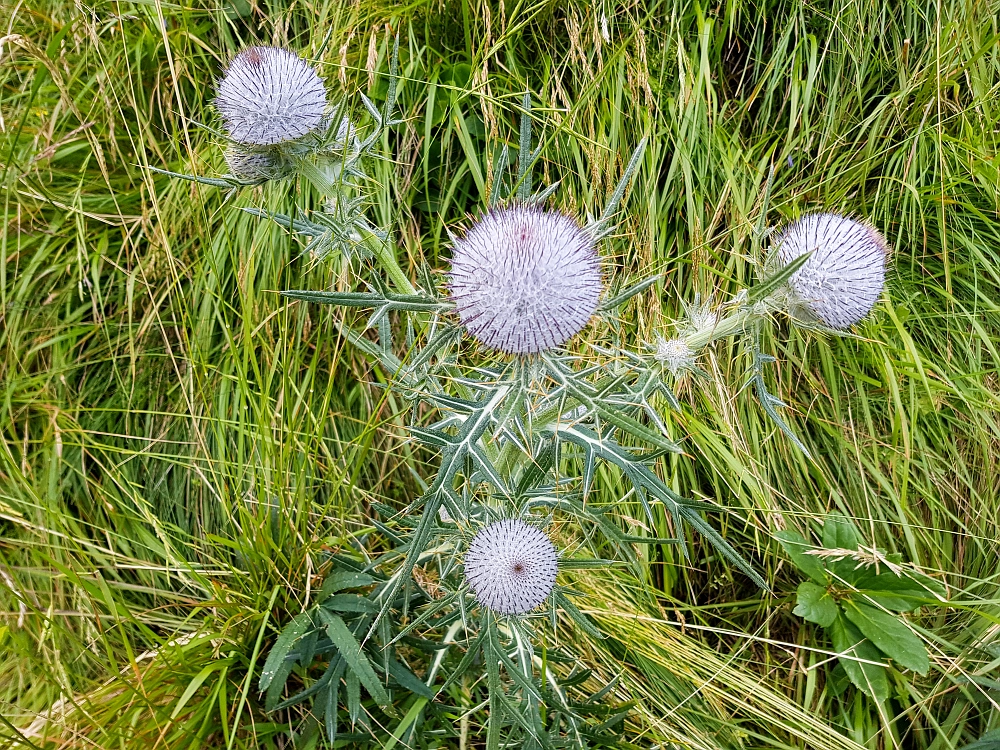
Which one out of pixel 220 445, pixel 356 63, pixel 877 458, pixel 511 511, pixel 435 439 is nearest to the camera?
pixel 435 439

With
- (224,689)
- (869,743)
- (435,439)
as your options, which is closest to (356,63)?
(435,439)

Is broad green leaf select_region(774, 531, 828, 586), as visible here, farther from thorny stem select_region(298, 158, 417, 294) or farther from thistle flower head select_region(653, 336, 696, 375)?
thorny stem select_region(298, 158, 417, 294)

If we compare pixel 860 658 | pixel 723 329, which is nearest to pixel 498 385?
pixel 723 329

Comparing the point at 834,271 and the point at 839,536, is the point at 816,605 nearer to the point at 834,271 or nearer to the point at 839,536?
the point at 839,536

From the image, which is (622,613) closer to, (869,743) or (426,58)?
(869,743)

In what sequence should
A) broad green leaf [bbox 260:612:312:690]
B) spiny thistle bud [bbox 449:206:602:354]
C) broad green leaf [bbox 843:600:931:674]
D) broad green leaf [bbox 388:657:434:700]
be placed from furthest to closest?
broad green leaf [bbox 843:600:931:674] < broad green leaf [bbox 388:657:434:700] < broad green leaf [bbox 260:612:312:690] < spiny thistle bud [bbox 449:206:602:354]

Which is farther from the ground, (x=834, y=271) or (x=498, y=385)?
(x=834, y=271)

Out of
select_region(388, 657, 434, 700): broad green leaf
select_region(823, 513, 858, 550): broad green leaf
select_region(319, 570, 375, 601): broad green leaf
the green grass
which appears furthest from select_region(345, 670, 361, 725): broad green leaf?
select_region(823, 513, 858, 550): broad green leaf
